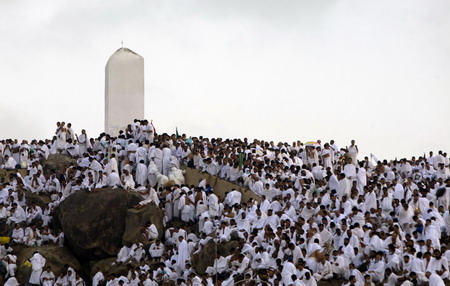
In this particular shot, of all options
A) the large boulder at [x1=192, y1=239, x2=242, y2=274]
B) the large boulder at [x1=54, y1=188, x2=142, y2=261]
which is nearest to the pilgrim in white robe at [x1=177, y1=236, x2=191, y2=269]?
the large boulder at [x1=192, y1=239, x2=242, y2=274]

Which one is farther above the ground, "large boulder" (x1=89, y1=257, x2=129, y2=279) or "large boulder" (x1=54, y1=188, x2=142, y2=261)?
"large boulder" (x1=54, y1=188, x2=142, y2=261)

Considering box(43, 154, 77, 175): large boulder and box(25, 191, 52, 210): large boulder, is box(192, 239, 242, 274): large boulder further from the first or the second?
box(43, 154, 77, 175): large boulder

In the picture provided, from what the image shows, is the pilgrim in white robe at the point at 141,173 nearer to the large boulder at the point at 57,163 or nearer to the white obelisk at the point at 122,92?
the large boulder at the point at 57,163

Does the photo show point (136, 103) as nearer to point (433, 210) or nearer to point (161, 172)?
point (161, 172)

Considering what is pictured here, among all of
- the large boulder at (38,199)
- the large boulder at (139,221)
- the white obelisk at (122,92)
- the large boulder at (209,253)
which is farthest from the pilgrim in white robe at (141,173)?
the white obelisk at (122,92)

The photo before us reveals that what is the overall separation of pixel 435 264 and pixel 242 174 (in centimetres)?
1128

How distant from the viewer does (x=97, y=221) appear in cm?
3553

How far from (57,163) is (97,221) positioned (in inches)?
230

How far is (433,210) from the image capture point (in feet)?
107

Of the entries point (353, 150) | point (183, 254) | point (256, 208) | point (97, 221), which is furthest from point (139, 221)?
point (353, 150)

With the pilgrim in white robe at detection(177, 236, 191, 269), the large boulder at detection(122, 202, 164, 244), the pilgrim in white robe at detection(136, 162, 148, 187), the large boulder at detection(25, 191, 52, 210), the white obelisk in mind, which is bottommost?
the pilgrim in white robe at detection(177, 236, 191, 269)

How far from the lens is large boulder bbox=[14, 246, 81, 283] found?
3394cm

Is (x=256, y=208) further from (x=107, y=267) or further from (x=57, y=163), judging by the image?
(x=57, y=163)

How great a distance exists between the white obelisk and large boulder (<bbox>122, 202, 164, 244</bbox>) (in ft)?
43.2
